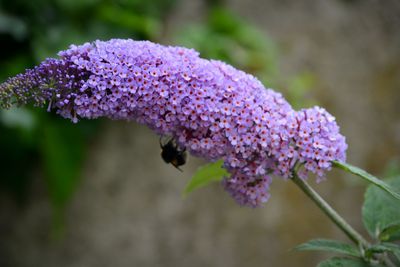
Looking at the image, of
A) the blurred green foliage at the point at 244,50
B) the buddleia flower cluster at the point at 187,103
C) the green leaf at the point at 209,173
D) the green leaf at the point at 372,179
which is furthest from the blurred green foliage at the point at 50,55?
the green leaf at the point at 372,179

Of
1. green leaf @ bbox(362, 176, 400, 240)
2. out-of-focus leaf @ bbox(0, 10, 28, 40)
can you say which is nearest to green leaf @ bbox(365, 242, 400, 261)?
green leaf @ bbox(362, 176, 400, 240)

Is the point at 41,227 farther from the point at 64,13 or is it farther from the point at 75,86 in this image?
the point at 75,86

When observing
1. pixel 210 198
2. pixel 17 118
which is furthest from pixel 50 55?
pixel 210 198

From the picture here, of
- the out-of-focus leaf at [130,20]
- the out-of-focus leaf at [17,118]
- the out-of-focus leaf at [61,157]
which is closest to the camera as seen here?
the out-of-focus leaf at [17,118]

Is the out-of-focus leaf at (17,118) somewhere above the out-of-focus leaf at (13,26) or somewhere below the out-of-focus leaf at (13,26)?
below

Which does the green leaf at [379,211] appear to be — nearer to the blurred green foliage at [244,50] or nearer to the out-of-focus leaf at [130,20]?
the blurred green foliage at [244,50]

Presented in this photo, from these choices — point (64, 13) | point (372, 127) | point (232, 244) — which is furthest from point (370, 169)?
point (64, 13)
